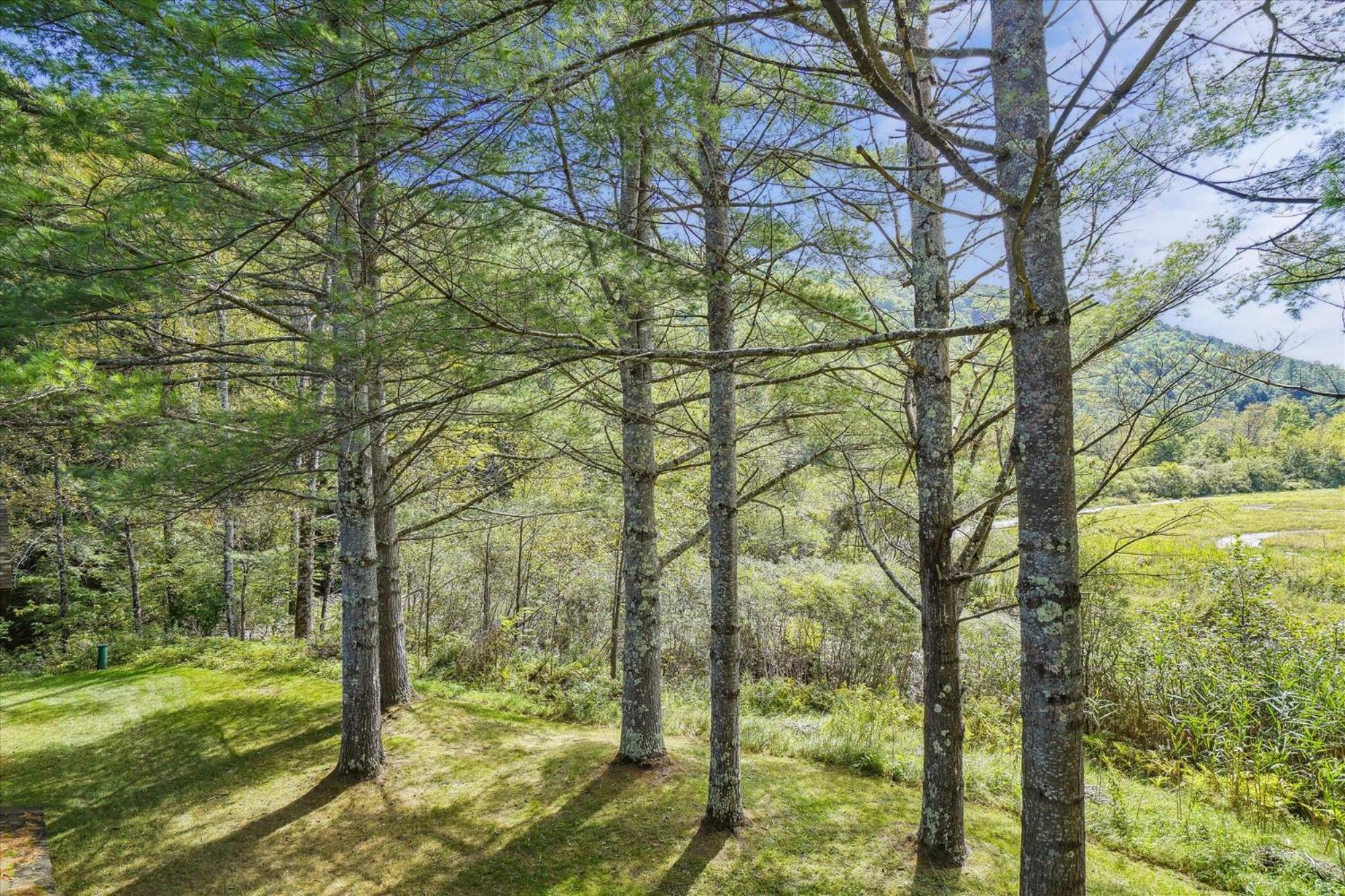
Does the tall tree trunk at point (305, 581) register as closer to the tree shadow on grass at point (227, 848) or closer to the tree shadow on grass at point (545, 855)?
the tree shadow on grass at point (227, 848)

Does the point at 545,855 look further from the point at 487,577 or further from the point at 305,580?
the point at 305,580

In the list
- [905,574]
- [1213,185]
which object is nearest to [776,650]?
[905,574]

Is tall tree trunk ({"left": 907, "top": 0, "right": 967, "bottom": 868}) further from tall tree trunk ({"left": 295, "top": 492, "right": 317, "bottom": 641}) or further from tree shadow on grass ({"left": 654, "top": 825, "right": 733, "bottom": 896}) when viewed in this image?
tall tree trunk ({"left": 295, "top": 492, "right": 317, "bottom": 641})

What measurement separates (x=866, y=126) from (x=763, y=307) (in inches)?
54.6

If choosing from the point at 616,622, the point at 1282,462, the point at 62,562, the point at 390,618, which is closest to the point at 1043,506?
the point at 390,618

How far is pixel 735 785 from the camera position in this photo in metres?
3.94

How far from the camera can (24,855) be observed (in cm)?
396

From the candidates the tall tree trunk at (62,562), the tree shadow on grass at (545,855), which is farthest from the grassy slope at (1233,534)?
the tall tree trunk at (62,562)

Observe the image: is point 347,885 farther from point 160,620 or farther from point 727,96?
point 160,620

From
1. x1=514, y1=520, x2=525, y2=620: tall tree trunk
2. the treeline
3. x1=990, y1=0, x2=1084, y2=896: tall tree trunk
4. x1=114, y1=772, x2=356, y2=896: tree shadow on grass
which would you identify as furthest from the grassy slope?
x1=514, y1=520, x2=525, y2=620: tall tree trunk

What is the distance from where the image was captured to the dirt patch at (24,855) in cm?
358

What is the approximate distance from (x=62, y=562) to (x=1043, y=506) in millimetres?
15490

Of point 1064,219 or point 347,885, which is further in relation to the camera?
point 347,885

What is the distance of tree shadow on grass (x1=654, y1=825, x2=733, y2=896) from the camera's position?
3.39 meters
